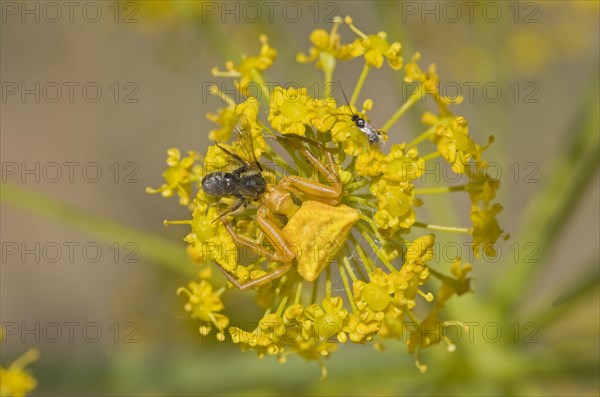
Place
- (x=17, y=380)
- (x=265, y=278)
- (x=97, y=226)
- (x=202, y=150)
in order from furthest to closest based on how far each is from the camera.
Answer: (x=202, y=150), (x=17, y=380), (x=97, y=226), (x=265, y=278)

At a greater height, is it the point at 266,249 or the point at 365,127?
the point at 365,127

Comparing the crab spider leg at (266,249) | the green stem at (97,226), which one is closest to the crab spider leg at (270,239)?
the crab spider leg at (266,249)

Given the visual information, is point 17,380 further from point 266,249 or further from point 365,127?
point 365,127

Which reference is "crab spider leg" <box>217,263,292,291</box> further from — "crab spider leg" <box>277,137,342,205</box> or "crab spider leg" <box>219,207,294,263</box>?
"crab spider leg" <box>277,137,342,205</box>

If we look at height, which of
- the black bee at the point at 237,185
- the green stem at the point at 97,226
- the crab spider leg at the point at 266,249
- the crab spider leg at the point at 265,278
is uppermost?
the green stem at the point at 97,226

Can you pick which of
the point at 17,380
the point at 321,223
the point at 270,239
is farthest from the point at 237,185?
the point at 17,380

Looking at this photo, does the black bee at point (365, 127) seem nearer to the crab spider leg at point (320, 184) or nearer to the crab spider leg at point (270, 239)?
the crab spider leg at point (320, 184)

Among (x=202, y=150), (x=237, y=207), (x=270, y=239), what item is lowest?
(x=270, y=239)
